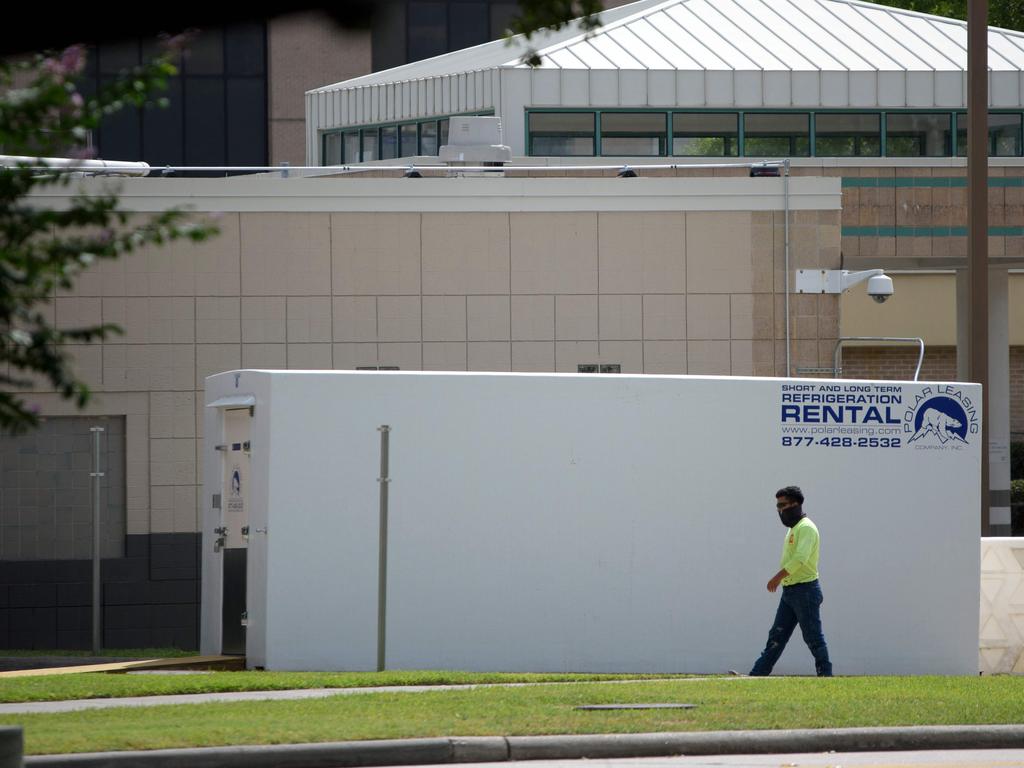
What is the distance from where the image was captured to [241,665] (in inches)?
586

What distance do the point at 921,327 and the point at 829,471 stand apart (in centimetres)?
1726

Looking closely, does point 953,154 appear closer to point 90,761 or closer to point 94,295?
point 94,295

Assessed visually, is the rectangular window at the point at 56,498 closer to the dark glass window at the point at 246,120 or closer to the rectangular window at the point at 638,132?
the rectangular window at the point at 638,132

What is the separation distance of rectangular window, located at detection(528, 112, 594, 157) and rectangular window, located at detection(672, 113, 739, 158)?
174cm

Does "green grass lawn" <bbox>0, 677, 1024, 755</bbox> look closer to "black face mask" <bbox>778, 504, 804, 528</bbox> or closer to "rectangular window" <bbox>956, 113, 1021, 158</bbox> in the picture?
"black face mask" <bbox>778, 504, 804, 528</bbox>

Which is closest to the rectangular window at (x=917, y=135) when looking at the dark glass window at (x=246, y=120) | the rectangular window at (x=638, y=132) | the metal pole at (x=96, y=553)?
the rectangular window at (x=638, y=132)

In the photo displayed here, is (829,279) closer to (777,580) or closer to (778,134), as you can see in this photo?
(777,580)

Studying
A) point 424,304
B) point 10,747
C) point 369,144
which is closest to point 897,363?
point 369,144

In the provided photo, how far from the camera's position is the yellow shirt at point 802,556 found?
14.3m

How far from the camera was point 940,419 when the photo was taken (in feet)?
51.9

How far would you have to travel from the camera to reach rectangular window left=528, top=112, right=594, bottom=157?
30688 millimetres

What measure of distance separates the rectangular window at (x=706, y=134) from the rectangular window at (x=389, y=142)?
6315 mm

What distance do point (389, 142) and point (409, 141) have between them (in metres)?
0.83

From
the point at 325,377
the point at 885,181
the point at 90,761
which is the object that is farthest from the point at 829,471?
the point at 885,181
